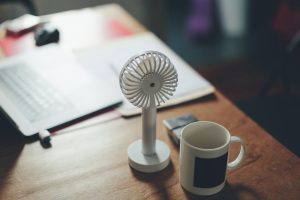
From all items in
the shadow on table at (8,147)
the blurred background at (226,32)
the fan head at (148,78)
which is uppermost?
the fan head at (148,78)

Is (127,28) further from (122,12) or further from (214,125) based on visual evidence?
(214,125)

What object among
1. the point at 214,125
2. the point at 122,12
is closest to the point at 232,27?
the point at 122,12

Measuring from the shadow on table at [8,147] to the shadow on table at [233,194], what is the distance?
37 cm

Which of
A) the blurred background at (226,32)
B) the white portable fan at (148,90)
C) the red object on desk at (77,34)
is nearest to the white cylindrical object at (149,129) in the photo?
the white portable fan at (148,90)

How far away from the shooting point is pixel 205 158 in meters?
0.80

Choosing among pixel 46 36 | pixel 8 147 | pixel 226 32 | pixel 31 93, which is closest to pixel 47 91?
pixel 31 93

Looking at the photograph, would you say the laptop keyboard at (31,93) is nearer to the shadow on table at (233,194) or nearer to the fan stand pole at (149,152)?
the fan stand pole at (149,152)

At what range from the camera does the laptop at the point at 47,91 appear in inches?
41.8

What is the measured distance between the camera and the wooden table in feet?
2.81

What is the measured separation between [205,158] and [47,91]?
0.52 metres

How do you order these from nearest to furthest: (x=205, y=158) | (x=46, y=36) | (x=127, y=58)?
(x=205, y=158), (x=127, y=58), (x=46, y=36)

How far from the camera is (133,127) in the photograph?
1054 millimetres

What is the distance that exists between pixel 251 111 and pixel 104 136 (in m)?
0.65

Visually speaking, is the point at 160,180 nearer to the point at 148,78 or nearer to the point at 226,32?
the point at 148,78
